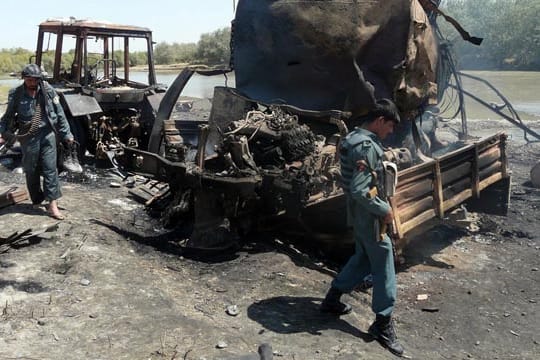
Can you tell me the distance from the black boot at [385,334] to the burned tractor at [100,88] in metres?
5.56

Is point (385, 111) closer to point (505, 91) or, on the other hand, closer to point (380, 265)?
point (380, 265)

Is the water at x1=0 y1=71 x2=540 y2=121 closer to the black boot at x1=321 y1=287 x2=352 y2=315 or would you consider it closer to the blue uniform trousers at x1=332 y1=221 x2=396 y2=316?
the black boot at x1=321 y1=287 x2=352 y2=315

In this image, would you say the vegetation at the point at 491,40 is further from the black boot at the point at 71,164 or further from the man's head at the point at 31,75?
the man's head at the point at 31,75

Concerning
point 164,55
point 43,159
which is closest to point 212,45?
point 164,55

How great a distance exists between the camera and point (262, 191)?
473 centimetres

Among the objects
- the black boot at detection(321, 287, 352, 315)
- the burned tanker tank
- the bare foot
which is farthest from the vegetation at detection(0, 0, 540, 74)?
the black boot at detection(321, 287, 352, 315)

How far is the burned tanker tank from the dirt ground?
462 mm

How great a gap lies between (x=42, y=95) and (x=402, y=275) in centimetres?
383

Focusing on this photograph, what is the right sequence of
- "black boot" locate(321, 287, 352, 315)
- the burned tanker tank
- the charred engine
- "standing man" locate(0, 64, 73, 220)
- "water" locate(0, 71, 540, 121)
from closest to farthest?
"black boot" locate(321, 287, 352, 315) < the burned tanker tank < "standing man" locate(0, 64, 73, 220) < the charred engine < "water" locate(0, 71, 540, 121)

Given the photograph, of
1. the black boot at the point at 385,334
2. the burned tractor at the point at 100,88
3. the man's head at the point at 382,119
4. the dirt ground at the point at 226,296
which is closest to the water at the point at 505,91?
the burned tractor at the point at 100,88

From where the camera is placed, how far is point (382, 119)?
3.53 meters

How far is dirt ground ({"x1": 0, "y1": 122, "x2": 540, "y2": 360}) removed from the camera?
128 inches

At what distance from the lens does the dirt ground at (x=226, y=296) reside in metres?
3.26

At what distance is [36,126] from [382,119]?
3418 millimetres
